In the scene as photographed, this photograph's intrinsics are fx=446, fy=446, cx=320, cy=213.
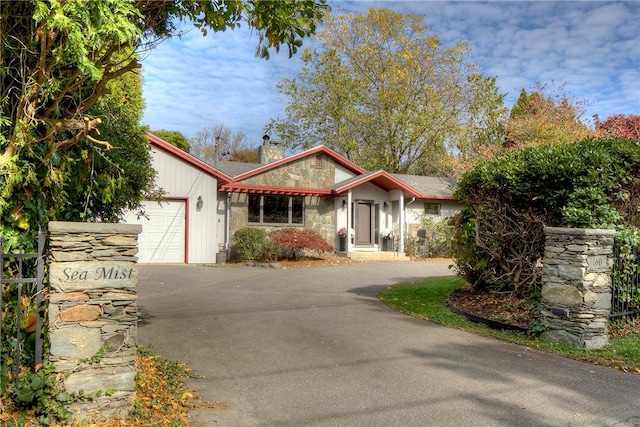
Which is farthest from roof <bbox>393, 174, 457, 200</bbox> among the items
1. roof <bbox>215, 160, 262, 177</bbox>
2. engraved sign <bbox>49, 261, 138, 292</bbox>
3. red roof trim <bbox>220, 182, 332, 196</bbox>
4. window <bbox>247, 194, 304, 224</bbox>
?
engraved sign <bbox>49, 261, 138, 292</bbox>

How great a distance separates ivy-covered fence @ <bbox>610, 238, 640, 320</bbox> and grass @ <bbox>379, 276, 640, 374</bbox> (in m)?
0.38

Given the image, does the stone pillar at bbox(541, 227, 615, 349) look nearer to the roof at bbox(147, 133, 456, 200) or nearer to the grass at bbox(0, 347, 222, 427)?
the grass at bbox(0, 347, 222, 427)

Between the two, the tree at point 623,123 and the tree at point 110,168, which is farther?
the tree at point 623,123

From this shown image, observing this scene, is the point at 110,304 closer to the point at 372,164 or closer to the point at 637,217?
the point at 637,217

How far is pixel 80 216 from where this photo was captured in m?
4.65

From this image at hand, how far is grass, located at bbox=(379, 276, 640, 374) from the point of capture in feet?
18.0

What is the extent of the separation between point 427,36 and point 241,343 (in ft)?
79.7

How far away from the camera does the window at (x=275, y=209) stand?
17.6m

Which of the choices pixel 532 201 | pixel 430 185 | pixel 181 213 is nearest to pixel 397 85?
pixel 430 185

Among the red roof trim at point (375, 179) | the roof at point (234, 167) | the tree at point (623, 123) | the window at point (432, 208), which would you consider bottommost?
the window at point (432, 208)

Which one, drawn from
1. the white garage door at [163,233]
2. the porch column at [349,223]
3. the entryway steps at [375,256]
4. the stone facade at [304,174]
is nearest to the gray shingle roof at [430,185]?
the entryway steps at [375,256]

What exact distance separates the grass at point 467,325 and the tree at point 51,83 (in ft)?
16.9

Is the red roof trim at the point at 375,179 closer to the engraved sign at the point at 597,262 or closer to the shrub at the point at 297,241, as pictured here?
the shrub at the point at 297,241

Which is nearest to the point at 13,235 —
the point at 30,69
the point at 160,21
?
the point at 30,69
